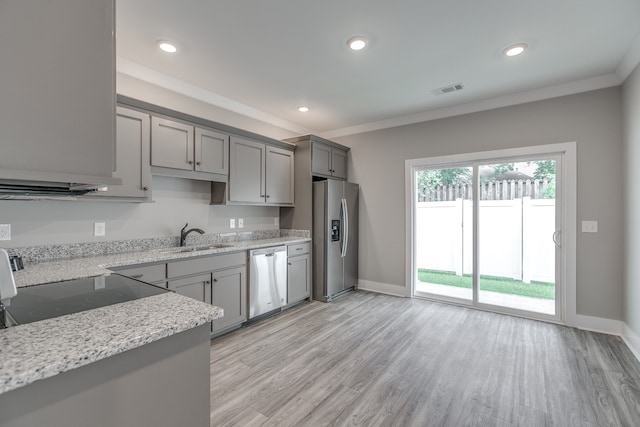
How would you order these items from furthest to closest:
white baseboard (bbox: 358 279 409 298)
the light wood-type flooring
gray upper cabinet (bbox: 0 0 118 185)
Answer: white baseboard (bbox: 358 279 409 298) → the light wood-type flooring → gray upper cabinet (bbox: 0 0 118 185)

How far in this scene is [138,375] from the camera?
0.91 meters

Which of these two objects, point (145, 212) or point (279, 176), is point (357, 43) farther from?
point (145, 212)

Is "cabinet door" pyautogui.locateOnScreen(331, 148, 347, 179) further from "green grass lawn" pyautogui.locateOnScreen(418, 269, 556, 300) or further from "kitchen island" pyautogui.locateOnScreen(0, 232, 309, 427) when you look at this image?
"kitchen island" pyautogui.locateOnScreen(0, 232, 309, 427)

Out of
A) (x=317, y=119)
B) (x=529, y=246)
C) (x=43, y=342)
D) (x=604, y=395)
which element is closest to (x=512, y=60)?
(x=529, y=246)

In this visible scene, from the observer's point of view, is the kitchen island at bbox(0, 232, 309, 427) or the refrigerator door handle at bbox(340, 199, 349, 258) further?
the refrigerator door handle at bbox(340, 199, 349, 258)

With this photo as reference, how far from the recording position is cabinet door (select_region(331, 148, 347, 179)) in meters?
4.68

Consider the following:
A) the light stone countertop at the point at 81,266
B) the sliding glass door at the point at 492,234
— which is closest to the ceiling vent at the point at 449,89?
the sliding glass door at the point at 492,234

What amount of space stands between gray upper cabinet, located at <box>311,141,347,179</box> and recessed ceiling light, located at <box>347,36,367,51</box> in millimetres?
1796

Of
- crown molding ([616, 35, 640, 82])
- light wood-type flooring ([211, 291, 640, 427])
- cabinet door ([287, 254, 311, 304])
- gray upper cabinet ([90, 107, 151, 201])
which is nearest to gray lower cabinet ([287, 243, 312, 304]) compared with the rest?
cabinet door ([287, 254, 311, 304])

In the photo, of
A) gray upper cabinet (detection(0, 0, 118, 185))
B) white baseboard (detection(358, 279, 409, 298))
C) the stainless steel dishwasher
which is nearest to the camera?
gray upper cabinet (detection(0, 0, 118, 185))

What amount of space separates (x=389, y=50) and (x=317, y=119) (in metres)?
2.06

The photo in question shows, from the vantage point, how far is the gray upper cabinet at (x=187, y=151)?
2.81m

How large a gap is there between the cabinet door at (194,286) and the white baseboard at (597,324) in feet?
13.2

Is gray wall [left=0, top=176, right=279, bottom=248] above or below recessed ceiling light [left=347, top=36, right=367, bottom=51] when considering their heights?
below
